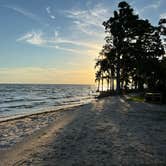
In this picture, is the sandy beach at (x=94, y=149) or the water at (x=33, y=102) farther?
the water at (x=33, y=102)

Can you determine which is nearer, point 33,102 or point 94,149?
point 94,149

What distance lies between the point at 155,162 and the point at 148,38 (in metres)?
47.6

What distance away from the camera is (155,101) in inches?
1048

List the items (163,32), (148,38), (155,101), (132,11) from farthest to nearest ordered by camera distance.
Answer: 1. (148,38)
2. (132,11)
3. (163,32)
4. (155,101)

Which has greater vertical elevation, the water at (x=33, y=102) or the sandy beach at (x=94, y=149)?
the sandy beach at (x=94, y=149)

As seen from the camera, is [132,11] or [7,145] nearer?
[7,145]

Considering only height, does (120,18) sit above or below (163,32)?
above

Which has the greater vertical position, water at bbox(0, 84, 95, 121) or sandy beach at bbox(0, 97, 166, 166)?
sandy beach at bbox(0, 97, 166, 166)

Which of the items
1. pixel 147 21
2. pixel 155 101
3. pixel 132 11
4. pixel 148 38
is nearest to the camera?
pixel 155 101

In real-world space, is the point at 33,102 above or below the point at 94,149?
below

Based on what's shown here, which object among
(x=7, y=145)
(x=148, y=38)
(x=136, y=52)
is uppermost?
(x=148, y=38)

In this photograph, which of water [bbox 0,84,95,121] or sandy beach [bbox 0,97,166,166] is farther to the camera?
water [bbox 0,84,95,121]

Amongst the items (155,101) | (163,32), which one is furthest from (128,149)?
(163,32)

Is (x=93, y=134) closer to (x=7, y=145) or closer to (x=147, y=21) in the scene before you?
(x=7, y=145)
